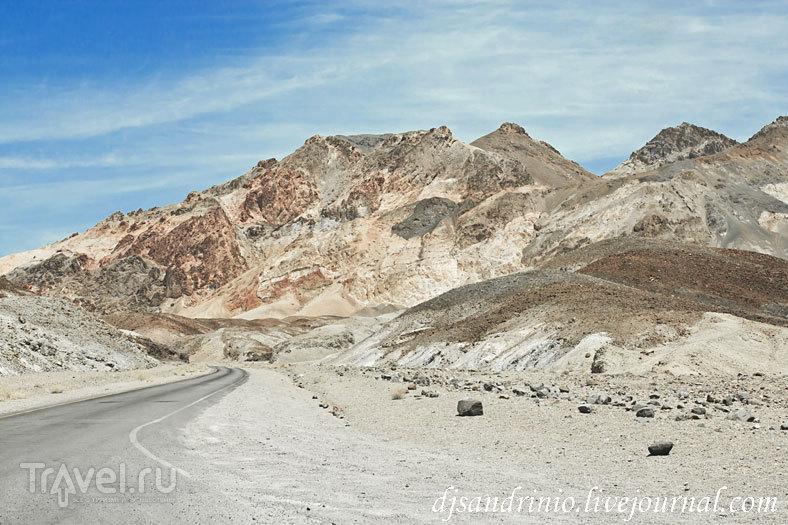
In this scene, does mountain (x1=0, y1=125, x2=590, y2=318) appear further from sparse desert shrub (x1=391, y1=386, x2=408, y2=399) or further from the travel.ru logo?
the travel.ru logo

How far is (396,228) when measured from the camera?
155000 mm

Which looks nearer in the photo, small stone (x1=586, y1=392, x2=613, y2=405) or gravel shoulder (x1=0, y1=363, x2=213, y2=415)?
small stone (x1=586, y1=392, x2=613, y2=405)

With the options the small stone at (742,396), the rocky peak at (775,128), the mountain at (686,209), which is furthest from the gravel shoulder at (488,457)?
the rocky peak at (775,128)

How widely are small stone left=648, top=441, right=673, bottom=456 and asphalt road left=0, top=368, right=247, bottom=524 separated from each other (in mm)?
6914

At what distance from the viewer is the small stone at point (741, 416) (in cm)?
1276

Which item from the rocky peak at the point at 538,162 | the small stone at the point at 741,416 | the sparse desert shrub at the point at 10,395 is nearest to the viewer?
the small stone at the point at 741,416

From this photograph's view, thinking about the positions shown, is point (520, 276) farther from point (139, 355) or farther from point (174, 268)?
point (174, 268)

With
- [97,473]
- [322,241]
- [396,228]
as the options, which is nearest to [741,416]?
[97,473]

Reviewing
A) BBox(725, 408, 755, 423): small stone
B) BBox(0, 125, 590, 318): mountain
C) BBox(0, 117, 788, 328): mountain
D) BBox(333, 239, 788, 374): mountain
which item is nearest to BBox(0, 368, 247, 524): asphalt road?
BBox(725, 408, 755, 423): small stone

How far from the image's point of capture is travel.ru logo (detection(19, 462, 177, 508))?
7.71 meters

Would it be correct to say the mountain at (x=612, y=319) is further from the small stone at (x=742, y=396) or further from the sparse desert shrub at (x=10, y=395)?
the sparse desert shrub at (x=10, y=395)

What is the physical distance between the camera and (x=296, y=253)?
16025 centimetres

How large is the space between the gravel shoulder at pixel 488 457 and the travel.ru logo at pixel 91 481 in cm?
66

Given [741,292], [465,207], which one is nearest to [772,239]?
[741,292]
